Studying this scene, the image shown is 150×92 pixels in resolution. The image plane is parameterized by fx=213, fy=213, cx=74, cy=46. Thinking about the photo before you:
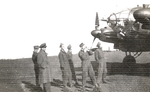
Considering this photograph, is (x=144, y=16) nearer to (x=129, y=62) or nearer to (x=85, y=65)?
(x=85, y=65)

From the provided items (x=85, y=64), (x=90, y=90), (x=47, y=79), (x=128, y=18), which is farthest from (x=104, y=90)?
(x=128, y=18)

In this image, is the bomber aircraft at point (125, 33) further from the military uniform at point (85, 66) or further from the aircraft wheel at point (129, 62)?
the military uniform at point (85, 66)

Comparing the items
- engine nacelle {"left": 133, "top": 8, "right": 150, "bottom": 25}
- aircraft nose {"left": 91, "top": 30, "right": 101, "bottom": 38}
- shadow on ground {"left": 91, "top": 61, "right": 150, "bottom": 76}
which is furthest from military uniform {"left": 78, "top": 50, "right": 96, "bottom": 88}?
shadow on ground {"left": 91, "top": 61, "right": 150, "bottom": 76}

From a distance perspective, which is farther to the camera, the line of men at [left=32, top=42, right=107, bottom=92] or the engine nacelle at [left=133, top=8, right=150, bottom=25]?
the line of men at [left=32, top=42, right=107, bottom=92]

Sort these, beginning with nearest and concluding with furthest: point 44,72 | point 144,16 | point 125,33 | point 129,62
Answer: point 144,16
point 44,72
point 125,33
point 129,62

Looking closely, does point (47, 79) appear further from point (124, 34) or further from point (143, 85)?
point (124, 34)

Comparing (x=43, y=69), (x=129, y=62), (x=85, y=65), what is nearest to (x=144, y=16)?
(x=85, y=65)

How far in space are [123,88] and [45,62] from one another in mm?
4080

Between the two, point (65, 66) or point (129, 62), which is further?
point (129, 62)

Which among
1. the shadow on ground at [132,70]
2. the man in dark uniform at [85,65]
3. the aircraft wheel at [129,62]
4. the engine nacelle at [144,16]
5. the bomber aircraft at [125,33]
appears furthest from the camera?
the aircraft wheel at [129,62]

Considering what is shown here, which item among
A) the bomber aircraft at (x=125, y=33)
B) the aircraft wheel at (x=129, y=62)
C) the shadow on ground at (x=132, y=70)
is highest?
the bomber aircraft at (x=125, y=33)

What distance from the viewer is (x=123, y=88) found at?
10.3 meters

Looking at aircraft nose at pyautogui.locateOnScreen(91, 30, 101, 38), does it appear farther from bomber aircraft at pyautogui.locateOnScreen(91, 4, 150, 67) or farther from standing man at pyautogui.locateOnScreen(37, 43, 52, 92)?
standing man at pyautogui.locateOnScreen(37, 43, 52, 92)

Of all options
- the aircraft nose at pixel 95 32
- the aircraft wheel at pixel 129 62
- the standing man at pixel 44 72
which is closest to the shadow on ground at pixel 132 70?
the aircraft wheel at pixel 129 62
